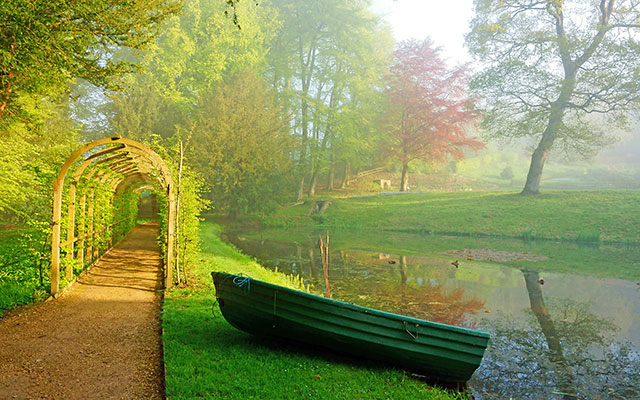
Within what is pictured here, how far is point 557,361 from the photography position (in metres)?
5.60

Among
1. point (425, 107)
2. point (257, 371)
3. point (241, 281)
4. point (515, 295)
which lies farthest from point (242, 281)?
point (425, 107)

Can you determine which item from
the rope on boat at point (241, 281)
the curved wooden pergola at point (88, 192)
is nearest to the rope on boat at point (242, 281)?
the rope on boat at point (241, 281)

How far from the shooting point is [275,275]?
10.7m

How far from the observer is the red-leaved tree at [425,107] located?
2872 centimetres

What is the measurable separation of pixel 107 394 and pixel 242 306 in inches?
66.9

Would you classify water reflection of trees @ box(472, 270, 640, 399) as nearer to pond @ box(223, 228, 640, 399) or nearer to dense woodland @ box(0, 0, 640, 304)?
pond @ box(223, 228, 640, 399)

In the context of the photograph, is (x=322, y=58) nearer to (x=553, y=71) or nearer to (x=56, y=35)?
(x=553, y=71)

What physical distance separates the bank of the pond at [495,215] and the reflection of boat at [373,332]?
663 inches

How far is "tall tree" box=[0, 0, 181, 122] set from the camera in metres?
5.93

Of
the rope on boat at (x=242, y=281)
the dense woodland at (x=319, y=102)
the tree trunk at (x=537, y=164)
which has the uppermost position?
the dense woodland at (x=319, y=102)

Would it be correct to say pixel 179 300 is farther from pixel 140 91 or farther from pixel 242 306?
pixel 140 91

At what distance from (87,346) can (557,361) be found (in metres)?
6.55

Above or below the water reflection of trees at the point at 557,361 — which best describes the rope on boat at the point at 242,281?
above

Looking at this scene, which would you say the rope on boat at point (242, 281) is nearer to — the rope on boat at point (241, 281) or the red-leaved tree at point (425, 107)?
the rope on boat at point (241, 281)
